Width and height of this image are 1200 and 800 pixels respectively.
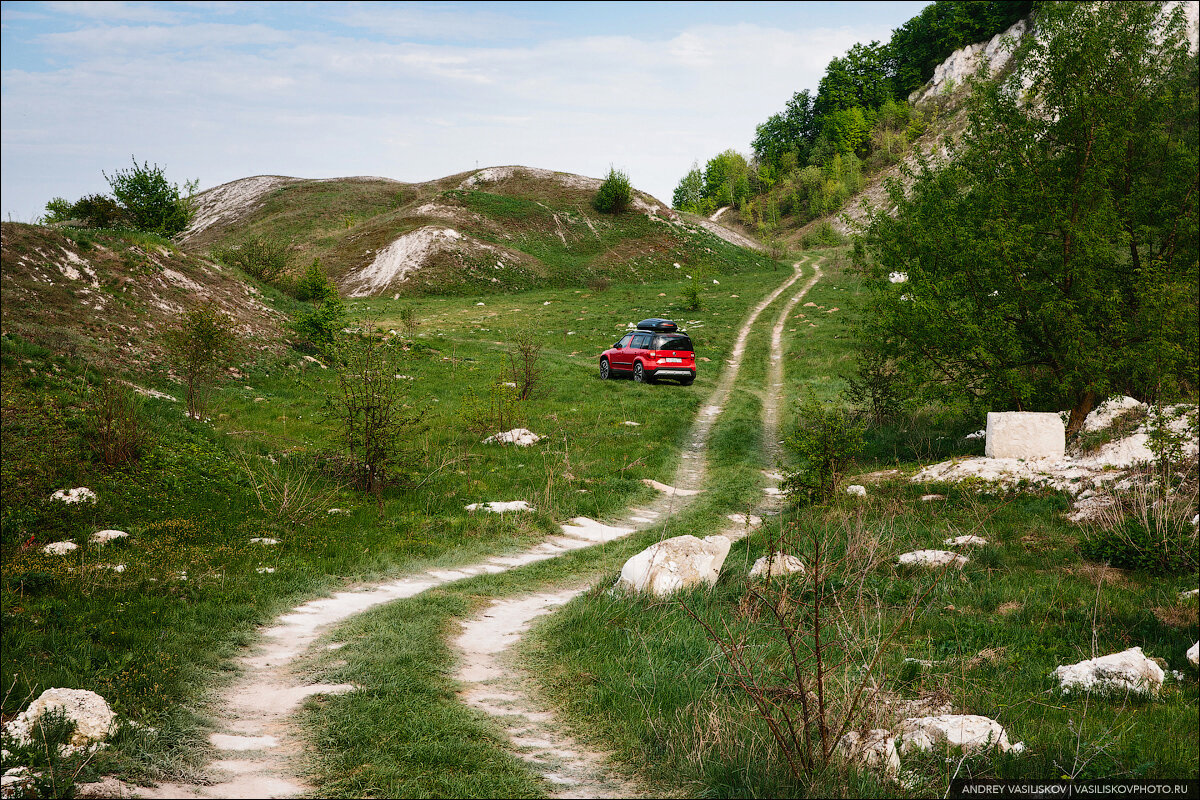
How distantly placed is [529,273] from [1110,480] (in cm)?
4600

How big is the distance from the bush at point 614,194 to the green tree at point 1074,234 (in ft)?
169

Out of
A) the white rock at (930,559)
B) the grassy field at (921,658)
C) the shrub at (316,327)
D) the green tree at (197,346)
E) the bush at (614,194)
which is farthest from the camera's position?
the bush at (614,194)

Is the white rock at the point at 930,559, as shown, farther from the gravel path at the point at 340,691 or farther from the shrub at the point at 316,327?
the shrub at the point at 316,327

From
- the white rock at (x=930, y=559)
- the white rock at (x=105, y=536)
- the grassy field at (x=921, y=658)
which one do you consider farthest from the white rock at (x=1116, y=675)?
the white rock at (x=105, y=536)

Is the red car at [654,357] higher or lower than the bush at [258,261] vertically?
lower

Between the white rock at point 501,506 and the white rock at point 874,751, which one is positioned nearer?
the white rock at point 874,751

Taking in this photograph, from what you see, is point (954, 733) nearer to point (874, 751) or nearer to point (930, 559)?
point (874, 751)

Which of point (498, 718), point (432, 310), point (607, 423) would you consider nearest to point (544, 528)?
point (498, 718)

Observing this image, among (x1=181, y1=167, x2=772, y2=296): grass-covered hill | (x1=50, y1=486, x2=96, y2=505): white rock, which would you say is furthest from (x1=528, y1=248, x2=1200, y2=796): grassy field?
(x1=181, y1=167, x2=772, y2=296): grass-covered hill

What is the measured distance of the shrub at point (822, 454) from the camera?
43.9 ft

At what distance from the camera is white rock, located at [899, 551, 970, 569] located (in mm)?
9648

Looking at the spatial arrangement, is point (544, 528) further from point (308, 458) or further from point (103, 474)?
point (103, 474)

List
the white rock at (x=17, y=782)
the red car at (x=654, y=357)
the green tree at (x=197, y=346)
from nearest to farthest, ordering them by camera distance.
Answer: the white rock at (x=17, y=782) → the green tree at (x=197, y=346) → the red car at (x=654, y=357)

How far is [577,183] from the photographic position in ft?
248
